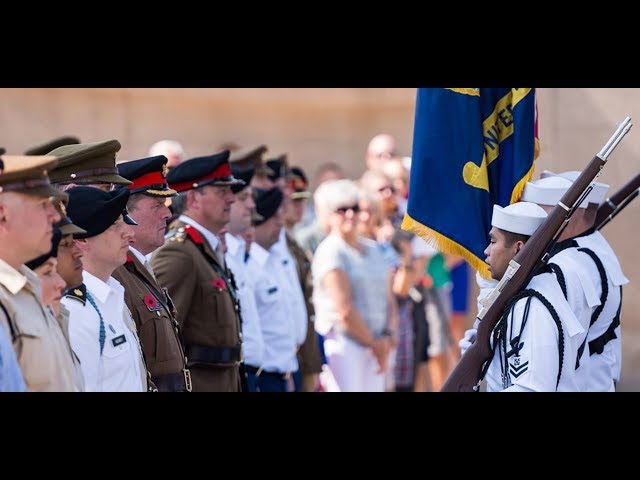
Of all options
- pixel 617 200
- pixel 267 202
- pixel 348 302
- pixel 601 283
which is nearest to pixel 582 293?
pixel 601 283

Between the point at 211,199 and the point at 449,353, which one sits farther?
the point at 449,353

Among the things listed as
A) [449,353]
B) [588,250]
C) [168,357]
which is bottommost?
[449,353]

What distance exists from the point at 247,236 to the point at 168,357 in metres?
2.33

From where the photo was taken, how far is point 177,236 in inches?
246

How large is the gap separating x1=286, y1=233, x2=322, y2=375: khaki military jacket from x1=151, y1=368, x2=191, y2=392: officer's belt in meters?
3.06

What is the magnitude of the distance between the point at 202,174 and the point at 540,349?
2.60 meters

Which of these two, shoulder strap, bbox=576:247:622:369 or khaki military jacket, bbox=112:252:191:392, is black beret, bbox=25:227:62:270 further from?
shoulder strap, bbox=576:247:622:369

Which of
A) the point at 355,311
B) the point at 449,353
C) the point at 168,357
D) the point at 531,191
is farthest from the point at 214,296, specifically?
the point at 449,353

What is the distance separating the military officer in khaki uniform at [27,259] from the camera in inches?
141

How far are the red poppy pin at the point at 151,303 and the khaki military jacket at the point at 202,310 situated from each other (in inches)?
29.1

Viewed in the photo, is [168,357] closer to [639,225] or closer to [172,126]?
[639,225]

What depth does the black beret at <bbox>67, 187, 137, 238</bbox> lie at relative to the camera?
4551mm

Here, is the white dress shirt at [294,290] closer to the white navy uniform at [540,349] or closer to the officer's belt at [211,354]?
the officer's belt at [211,354]
